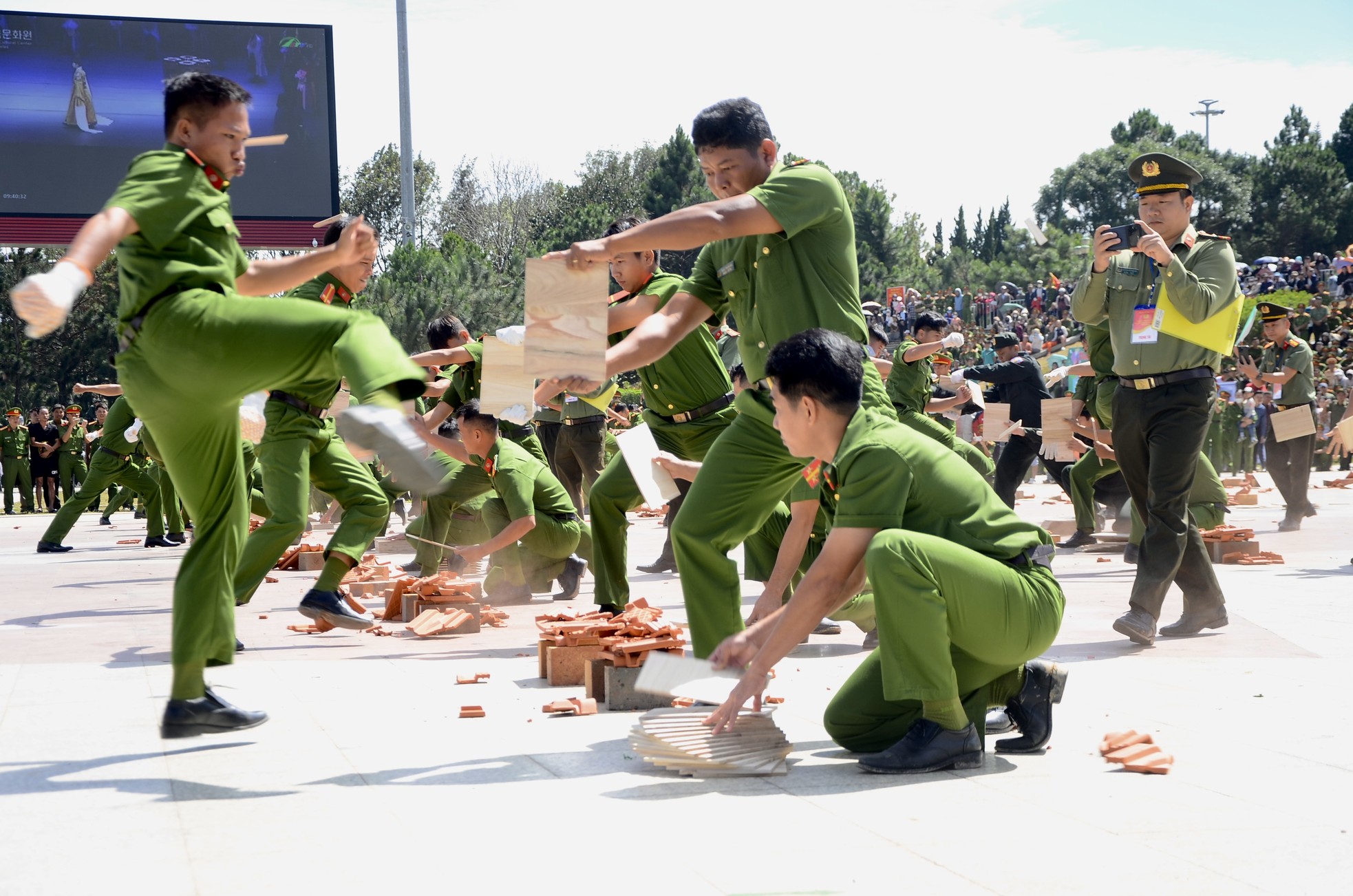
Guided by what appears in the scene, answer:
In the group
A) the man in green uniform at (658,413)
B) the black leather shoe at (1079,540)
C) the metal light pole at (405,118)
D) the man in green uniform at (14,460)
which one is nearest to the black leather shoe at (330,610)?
the man in green uniform at (658,413)

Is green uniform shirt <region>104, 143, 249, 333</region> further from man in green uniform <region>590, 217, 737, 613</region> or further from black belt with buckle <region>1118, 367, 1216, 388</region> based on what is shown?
black belt with buckle <region>1118, 367, 1216, 388</region>

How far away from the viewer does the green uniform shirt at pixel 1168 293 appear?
6.67 m

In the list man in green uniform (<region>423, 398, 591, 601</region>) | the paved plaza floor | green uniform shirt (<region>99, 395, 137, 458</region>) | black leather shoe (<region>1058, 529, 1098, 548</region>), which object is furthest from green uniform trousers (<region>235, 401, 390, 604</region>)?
green uniform shirt (<region>99, 395, 137, 458</region>)

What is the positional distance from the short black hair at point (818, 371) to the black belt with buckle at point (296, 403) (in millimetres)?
3327

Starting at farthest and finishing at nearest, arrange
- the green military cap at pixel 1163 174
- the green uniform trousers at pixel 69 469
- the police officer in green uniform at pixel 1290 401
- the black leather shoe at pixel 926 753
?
the green uniform trousers at pixel 69 469, the police officer in green uniform at pixel 1290 401, the green military cap at pixel 1163 174, the black leather shoe at pixel 926 753

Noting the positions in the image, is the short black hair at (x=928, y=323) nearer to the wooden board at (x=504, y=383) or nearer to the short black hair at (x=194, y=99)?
the wooden board at (x=504, y=383)

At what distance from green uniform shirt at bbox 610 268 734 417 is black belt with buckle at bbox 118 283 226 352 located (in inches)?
122

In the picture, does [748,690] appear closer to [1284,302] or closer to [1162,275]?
[1162,275]

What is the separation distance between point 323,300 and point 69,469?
19.4 m

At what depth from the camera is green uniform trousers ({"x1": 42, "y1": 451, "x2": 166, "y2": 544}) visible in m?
14.8

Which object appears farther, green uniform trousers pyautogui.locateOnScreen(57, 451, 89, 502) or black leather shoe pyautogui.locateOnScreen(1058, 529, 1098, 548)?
green uniform trousers pyautogui.locateOnScreen(57, 451, 89, 502)

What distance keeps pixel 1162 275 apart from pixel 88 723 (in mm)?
5076

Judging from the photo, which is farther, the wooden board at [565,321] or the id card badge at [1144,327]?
the id card badge at [1144,327]

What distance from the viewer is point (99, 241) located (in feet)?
12.4
